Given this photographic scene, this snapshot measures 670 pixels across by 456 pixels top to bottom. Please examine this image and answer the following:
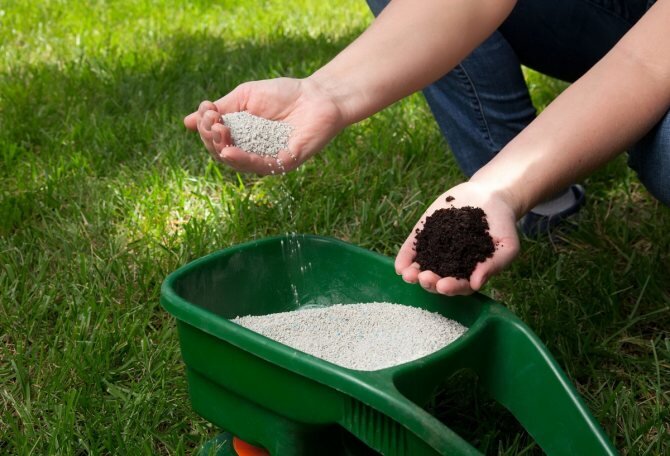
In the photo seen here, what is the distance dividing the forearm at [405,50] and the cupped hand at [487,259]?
0.24 meters

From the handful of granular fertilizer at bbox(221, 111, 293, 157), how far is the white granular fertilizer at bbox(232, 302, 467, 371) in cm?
25

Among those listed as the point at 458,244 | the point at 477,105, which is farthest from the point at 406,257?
the point at 477,105

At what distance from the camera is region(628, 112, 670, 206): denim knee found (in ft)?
4.22

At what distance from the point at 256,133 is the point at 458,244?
1.16 ft

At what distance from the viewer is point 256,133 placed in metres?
1.31

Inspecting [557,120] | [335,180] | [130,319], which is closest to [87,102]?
[335,180]

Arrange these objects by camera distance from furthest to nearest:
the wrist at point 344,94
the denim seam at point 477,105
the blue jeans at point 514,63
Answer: the denim seam at point 477,105, the blue jeans at point 514,63, the wrist at point 344,94

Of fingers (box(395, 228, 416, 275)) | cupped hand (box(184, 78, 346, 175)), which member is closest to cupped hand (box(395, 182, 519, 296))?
fingers (box(395, 228, 416, 275))

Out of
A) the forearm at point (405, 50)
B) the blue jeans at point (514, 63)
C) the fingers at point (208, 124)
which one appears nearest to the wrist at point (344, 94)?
the forearm at point (405, 50)

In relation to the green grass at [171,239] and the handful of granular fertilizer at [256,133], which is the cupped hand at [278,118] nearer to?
the handful of granular fertilizer at [256,133]

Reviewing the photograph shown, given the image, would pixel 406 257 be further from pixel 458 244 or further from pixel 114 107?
pixel 114 107

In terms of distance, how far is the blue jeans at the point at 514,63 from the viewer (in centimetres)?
164

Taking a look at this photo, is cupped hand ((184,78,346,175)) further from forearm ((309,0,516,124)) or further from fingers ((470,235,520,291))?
fingers ((470,235,520,291))

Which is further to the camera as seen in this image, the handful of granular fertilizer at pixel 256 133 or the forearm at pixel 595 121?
the handful of granular fertilizer at pixel 256 133
